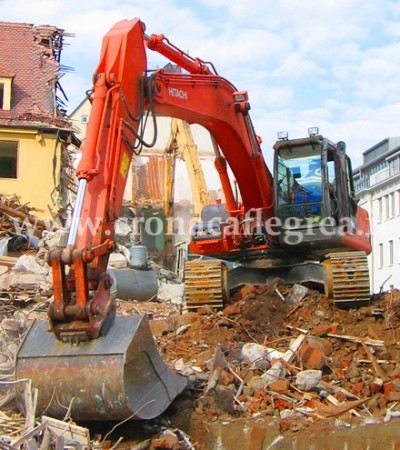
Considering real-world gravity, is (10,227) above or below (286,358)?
above

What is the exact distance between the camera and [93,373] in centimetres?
596

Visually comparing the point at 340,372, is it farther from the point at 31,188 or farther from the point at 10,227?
the point at 31,188

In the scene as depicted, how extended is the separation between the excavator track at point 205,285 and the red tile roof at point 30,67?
1395cm

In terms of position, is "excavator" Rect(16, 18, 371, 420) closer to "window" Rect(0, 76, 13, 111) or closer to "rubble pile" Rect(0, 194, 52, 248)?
"rubble pile" Rect(0, 194, 52, 248)

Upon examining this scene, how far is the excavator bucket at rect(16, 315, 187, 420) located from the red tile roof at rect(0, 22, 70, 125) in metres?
17.5

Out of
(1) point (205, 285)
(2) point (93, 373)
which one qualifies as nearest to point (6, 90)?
(1) point (205, 285)

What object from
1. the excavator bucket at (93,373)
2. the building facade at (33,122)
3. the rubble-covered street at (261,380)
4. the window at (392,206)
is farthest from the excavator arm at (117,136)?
the window at (392,206)

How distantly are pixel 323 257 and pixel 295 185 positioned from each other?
44.8 inches

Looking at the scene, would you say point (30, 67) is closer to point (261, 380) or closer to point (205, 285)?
point (205, 285)

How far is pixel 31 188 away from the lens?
22.6 metres

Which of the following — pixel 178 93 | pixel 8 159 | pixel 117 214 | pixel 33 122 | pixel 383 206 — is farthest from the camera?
pixel 383 206

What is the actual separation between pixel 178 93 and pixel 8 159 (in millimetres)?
18241

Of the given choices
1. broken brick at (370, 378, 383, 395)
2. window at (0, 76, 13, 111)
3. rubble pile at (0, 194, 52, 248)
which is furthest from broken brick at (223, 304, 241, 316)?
window at (0, 76, 13, 111)

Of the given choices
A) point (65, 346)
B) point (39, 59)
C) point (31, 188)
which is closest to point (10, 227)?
point (31, 188)
